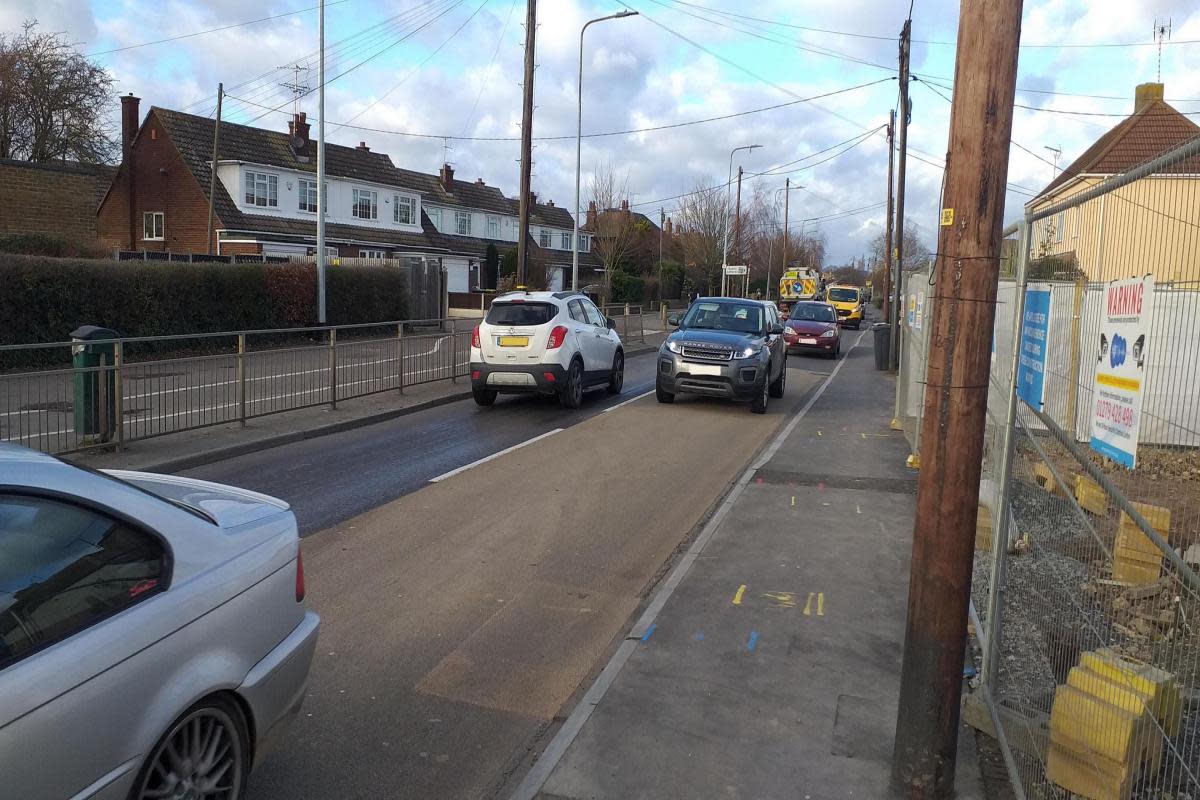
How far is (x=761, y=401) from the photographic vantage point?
49.5 ft

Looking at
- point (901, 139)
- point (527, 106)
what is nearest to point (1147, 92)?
point (901, 139)

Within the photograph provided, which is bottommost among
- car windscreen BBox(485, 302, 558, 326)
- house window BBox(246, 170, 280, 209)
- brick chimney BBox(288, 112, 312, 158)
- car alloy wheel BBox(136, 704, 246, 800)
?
car alloy wheel BBox(136, 704, 246, 800)

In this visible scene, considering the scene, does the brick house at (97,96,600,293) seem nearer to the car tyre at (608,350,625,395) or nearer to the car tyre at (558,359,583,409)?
the car tyre at (608,350,625,395)

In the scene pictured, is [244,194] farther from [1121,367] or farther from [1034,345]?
[1121,367]

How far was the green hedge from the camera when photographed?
17594 mm

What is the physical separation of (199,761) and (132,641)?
554mm

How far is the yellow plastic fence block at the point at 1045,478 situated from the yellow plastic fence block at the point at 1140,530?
0.32 meters

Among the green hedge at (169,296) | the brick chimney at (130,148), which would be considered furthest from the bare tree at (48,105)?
the green hedge at (169,296)

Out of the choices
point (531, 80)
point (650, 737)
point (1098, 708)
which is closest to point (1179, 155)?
point (1098, 708)

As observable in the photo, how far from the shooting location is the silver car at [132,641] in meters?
2.60

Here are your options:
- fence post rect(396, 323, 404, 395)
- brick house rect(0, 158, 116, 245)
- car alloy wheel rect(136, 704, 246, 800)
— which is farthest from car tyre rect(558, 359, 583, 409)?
brick house rect(0, 158, 116, 245)

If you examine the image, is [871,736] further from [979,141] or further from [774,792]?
[979,141]

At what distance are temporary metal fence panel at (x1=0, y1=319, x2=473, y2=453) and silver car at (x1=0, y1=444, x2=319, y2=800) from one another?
18.3 ft

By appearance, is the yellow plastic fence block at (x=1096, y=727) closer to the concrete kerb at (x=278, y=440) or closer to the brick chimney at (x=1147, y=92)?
the concrete kerb at (x=278, y=440)
